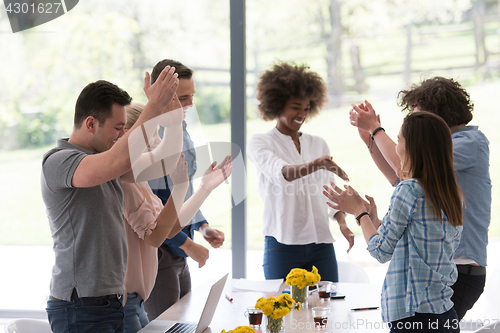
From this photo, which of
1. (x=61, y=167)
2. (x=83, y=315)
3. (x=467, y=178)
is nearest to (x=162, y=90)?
(x=61, y=167)

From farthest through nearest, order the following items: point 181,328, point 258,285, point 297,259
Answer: point 297,259, point 258,285, point 181,328

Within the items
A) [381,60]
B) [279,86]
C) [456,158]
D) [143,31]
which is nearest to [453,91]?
[456,158]

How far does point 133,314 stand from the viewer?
1.60 meters

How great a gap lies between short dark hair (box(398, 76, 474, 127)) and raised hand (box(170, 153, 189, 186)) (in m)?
1.06

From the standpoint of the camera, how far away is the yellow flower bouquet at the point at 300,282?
176 centimetres

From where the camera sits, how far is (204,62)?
3.25 m

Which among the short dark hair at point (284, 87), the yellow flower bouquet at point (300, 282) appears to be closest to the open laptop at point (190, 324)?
the yellow flower bouquet at point (300, 282)

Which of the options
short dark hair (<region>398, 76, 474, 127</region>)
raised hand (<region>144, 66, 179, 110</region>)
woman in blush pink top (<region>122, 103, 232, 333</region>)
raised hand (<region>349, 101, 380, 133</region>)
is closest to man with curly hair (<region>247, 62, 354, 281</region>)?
raised hand (<region>349, 101, 380, 133</region>)

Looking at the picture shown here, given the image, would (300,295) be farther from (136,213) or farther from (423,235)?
(136,213)

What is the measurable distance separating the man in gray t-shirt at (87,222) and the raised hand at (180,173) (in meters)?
0.27

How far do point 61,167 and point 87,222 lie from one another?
19 cm

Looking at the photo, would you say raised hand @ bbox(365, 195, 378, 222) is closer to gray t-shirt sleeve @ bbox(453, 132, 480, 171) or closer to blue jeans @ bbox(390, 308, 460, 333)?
gray t-shirt sleeve @ bbox(453, 132, 480, 171)

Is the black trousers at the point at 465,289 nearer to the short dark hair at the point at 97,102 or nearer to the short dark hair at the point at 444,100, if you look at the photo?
the short dark hair at the point at 444,100

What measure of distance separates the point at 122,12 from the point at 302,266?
7.44ft
